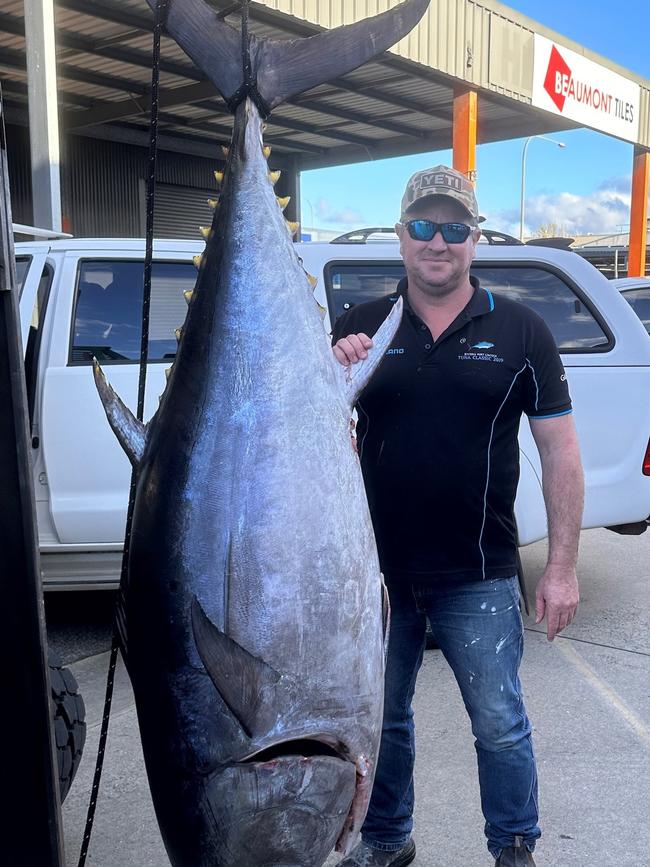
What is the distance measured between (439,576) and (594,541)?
4467mm

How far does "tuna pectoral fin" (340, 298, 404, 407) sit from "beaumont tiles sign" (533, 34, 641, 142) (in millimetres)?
12312

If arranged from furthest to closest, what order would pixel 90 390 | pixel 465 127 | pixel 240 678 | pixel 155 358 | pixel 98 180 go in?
1. pixel 98 180
2. pixel 465 127
3. pixel 155 358
4. pixel 90 390
5. pixel 240 678

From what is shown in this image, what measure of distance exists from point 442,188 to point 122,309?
2376mm

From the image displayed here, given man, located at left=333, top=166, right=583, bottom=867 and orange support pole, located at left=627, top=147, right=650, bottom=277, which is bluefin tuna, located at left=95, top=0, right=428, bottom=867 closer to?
man, located at left=333, top=166, right=583, bottom=867

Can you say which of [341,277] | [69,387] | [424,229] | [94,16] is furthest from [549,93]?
[424,229]

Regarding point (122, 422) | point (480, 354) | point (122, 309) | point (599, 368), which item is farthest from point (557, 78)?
point (122, 422)

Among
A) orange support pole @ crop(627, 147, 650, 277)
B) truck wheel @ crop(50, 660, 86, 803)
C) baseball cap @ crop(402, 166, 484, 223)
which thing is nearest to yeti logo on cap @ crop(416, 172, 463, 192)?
baseball cap @ crop(402, 166, 484, 223)

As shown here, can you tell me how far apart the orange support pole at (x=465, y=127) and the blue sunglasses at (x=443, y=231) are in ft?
32.7

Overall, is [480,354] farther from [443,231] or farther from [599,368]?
[599,368]

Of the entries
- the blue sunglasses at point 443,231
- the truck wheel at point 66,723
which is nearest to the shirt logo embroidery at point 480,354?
the blue sunglasses at point 443,231

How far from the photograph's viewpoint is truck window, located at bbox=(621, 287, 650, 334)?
7.26 meters

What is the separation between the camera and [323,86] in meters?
13.1

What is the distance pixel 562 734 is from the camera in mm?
3326

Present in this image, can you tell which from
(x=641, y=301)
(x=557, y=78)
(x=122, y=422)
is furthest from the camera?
(x=557, y=78)
